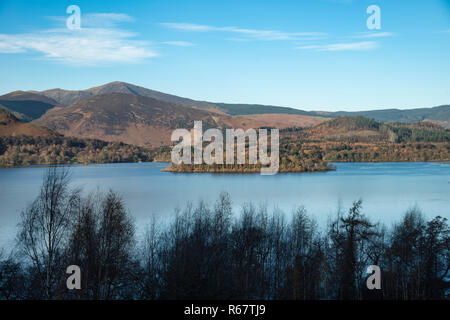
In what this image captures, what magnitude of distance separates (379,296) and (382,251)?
2.09 m

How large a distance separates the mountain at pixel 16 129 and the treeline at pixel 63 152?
686 centimetres

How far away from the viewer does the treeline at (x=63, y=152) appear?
271 ft

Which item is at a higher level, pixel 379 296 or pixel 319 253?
pixel 319 253

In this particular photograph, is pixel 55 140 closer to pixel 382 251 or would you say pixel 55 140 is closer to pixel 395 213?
pixel 395 213

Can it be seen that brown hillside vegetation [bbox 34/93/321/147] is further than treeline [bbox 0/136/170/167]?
Yes

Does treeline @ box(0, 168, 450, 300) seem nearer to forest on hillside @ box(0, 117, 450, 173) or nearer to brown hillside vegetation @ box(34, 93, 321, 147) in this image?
forest on hillside @ box(0, 117, 450, 173)

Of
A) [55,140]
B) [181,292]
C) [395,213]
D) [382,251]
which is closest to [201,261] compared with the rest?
[181,292]

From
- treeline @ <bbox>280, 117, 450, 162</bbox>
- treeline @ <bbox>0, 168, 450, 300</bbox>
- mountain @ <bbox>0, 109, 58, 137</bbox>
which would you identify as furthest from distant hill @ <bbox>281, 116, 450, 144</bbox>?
treeline @ <bbox>0, 168, 450, 300</bbox>

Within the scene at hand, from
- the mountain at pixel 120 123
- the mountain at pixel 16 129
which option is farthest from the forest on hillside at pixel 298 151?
the mountain at pixel 120 123

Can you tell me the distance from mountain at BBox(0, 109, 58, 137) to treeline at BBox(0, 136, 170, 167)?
6861 mm

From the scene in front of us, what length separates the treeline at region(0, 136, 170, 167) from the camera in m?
82.6

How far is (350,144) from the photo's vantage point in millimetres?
105375
